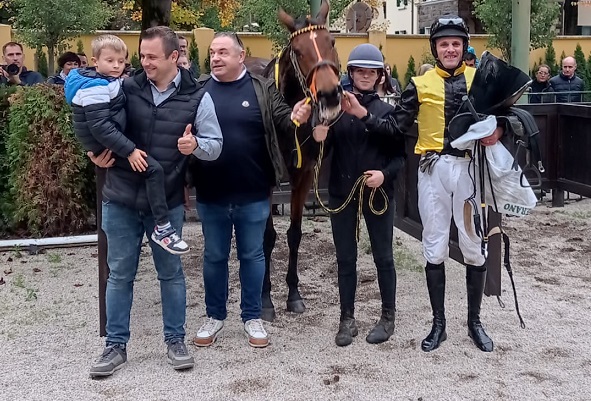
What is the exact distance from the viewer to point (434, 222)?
464 cm

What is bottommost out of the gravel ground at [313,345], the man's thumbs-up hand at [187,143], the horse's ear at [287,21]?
the gravel ground at [313,345]

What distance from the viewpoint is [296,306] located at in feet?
18.6

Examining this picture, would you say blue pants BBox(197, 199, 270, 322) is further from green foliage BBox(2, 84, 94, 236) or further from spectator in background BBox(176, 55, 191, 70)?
green foliage BBox(2, 84, 94, 236)

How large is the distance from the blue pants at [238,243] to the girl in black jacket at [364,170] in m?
0.52

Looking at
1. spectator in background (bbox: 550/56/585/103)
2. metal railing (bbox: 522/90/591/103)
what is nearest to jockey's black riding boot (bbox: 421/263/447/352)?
metal railing (bbox: 522/90/591/103)

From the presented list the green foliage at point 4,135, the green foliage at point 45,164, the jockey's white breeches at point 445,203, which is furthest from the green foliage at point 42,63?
the jockey's white breeches at point 445,203

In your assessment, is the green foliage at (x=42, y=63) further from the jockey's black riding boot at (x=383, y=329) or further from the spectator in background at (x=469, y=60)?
the jockey's black riding boot at (x=383, y=329)

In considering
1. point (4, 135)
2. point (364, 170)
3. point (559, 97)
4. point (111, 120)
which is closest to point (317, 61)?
point (364, 170)

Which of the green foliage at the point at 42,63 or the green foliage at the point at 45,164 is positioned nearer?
the green foliage at the point at 45,164

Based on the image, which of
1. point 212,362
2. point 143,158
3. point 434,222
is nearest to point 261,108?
point 143,158

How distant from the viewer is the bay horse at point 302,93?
418 centimetres

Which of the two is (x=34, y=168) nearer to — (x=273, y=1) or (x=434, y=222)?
(x=434, y=222)

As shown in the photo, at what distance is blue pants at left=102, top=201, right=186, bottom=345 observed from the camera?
14.2ft

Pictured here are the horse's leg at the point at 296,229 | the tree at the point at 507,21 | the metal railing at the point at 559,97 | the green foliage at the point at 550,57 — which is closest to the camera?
the horse's leg at the point at 296,229
